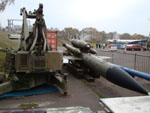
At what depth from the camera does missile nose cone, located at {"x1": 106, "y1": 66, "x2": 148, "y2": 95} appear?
4394 mm

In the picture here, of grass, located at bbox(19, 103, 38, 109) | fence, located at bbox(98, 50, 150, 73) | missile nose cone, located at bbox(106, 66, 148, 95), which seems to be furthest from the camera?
fence, located at bbox(98, 50, 150, 73)

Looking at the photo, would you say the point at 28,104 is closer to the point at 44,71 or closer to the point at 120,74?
the point at 44,71

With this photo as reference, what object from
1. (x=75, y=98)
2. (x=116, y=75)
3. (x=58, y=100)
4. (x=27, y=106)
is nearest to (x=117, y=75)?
(x=116, y=75)

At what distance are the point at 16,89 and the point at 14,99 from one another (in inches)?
15.4

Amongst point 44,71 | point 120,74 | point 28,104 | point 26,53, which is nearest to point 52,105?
point 28,104

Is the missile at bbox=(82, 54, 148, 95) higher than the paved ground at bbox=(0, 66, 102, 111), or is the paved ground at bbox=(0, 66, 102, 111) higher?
the missile at bbox=(82, 54, 148, 95)

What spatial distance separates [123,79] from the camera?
15.6 ft

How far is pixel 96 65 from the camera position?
253 inches

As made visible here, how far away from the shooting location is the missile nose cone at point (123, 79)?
4394mm

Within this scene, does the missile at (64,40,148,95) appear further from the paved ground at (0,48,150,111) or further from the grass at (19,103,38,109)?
the grass at (19,103,38,109)

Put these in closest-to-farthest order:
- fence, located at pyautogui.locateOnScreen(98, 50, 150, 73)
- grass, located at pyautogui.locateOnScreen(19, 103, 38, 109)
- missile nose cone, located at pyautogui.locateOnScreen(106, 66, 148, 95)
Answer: grass, located at pyautogui.locateOnScreen(19, 103, 38, 109) < missile nose cone, located at pyautogui.locateOnScreen(106, 66, 148, 95) < fence, located at pyautogui.locateOnScreen(98, 50, 150, 73)

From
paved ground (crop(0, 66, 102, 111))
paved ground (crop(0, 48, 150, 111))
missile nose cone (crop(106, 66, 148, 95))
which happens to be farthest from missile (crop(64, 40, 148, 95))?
paved ground (crop(0, 66, 102, 111))

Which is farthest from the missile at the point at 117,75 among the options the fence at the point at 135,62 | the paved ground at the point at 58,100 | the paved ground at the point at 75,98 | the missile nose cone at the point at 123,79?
the fence at the point at 135,62

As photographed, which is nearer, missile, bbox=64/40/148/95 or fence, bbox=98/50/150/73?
missile, bbox=64/40/148/95
